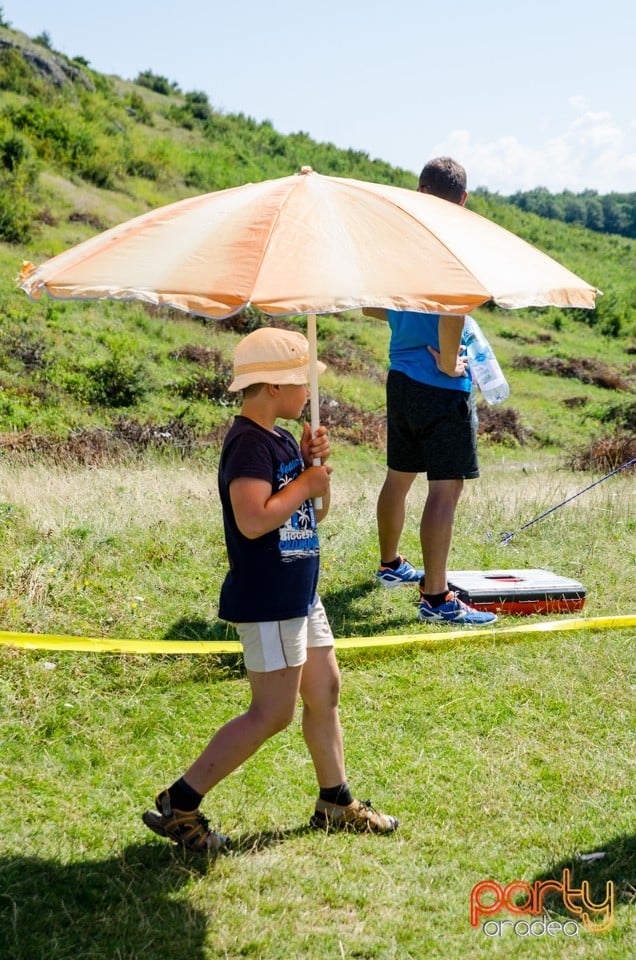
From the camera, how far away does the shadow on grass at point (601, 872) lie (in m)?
2.81

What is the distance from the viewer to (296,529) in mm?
2977

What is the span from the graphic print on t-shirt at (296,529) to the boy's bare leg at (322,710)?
353 mm

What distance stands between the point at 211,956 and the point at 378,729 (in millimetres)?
1527

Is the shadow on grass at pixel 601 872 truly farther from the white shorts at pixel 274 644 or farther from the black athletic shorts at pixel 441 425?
the black athletic shorts at pixel 441 425

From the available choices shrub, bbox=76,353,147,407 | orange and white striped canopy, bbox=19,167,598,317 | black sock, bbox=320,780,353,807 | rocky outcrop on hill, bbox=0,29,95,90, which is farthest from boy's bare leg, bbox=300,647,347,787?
rocky outcrop on hill, bbox=0,29,95,90

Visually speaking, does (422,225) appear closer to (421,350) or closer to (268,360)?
(268,360)

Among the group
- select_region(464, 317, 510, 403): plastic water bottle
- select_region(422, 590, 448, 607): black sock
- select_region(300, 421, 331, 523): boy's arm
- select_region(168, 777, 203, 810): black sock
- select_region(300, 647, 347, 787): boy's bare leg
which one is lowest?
select_region(168, 777, 203, 810): black sock

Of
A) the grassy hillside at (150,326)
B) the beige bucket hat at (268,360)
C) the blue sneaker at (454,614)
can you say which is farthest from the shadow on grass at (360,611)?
the grassy hillside at (150,326)

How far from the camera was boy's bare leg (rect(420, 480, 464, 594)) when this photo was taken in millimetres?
4980

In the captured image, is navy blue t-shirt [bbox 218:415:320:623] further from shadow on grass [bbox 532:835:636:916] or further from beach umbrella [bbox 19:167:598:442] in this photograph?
shadow on grass [bbox 532:835:636:916]

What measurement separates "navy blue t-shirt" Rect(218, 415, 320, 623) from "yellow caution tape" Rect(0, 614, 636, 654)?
1.60m

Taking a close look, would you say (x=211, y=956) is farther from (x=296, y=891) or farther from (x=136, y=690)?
(x=136, y=690)

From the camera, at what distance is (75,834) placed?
3.14 metres

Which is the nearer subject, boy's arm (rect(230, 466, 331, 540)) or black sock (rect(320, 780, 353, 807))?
boy's arm (rect(230, 466, 331, 540))
